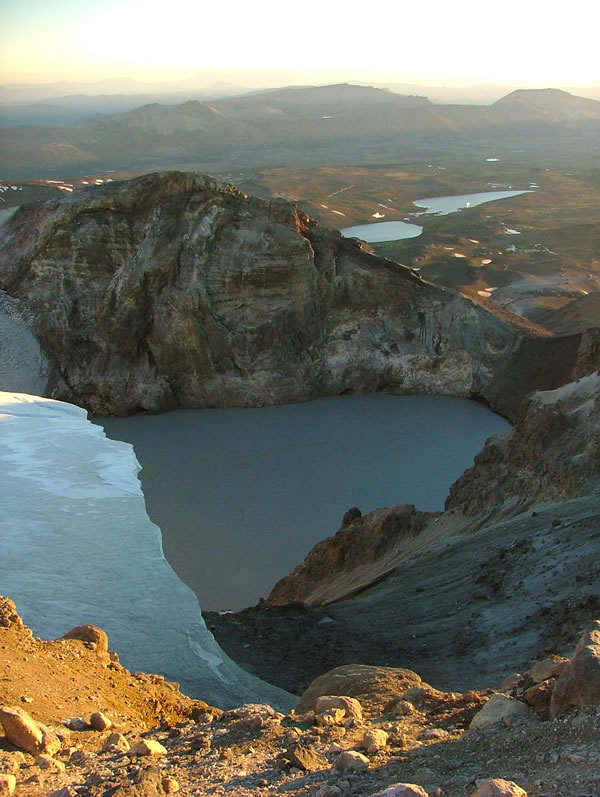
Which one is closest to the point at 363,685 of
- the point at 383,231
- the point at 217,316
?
the point at 217,316

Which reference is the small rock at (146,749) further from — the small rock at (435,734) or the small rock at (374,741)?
the small rock at (435,734)

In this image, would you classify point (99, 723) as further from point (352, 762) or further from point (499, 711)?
point (499, 711)

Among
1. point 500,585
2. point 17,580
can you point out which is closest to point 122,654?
point 17,580

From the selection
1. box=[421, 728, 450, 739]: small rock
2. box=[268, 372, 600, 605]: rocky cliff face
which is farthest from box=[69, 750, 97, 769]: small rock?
box=[268, 372, 600, 605]: rocky cliff face

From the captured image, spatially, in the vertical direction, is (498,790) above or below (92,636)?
above

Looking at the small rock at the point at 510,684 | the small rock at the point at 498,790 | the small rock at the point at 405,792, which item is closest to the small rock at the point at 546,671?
the small rock at the point at 510,684

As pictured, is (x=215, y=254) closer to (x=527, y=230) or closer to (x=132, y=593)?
(x=132, y=593)

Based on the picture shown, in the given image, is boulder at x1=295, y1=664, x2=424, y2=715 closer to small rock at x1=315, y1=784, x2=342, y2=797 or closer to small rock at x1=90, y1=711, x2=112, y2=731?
small rock at x1=90, y1=711, x2=112, y2=731
